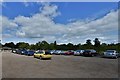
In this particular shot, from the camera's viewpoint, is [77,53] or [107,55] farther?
[77,53]

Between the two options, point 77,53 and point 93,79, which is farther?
point 77,53

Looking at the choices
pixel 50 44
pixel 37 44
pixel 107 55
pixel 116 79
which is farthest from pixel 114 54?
pixel 37 44

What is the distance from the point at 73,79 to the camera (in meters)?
12.4

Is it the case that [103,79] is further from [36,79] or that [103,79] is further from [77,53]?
[77,53]

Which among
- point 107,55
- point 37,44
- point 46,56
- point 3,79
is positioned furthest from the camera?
point 37,44

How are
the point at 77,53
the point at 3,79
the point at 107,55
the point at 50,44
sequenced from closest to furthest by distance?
the point at 3,79
the point at 107,55
the point at 77,53
the point at 50,44

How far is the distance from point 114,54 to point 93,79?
24.9m

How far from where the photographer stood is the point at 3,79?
1229cm

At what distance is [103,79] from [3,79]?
551 cm

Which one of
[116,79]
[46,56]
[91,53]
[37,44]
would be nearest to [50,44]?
[37,44]

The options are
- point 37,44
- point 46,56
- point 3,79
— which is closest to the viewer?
point 3,79

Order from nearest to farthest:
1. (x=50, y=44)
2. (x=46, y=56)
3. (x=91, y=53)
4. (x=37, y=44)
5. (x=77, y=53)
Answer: (x=46, y=56) → (x=91, y=53) → (x=77, y=53) → (x=50, y=44) → (x=37, y=44)

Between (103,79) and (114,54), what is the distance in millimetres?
24605

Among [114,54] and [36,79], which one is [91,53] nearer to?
[114,54]
